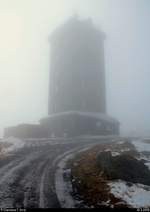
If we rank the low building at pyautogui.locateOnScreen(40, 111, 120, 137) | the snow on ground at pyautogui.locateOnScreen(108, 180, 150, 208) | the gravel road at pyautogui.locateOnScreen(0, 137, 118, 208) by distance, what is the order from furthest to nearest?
the low building at pyautogui.locateOnScreen(40, 111, 120, 137), the snow on ground at pyautogui.locateOnScreen(108, 180, 150, 208), the gravel road at pyautogui.locateOnScreen(0, 137, 118, 208)

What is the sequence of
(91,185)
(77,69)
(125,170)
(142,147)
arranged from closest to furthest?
(91,185)
(125,170)
(142,147)
(77,69)

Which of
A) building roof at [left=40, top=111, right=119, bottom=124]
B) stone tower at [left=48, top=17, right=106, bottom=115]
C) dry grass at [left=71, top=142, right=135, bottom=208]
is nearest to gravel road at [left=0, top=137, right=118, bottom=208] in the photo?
dry grass at [left=71, top=142, right=135, bottom=208]

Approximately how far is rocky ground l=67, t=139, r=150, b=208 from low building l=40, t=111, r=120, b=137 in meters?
33.0

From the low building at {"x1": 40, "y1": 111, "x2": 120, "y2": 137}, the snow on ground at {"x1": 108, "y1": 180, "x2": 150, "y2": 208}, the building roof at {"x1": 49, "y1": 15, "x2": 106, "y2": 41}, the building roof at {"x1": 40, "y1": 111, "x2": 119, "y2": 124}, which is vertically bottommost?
the snow on ground at {"x1": 108, "y1": 180, "x2": 150, "y2": 208}

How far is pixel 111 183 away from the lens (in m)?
13.7

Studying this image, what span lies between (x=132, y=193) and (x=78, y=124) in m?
40.4

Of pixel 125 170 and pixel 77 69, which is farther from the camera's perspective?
pixel 77 69

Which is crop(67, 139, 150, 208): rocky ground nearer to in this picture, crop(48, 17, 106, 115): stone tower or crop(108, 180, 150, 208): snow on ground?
A: crop(108, 180, 150, 208): snow on ground

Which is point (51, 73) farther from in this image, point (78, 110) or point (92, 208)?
point (92, 208)

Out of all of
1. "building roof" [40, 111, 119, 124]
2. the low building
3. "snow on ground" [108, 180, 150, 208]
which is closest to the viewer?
"snow on ground" [108, 180, 150, 208]

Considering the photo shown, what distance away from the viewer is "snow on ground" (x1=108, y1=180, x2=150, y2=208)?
11.3 m

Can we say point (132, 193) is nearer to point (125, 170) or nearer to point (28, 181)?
point (125, 170)

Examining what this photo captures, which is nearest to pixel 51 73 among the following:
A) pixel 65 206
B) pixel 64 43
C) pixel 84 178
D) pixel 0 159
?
pixel 64 43

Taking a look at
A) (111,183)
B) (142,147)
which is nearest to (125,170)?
(111,183)
